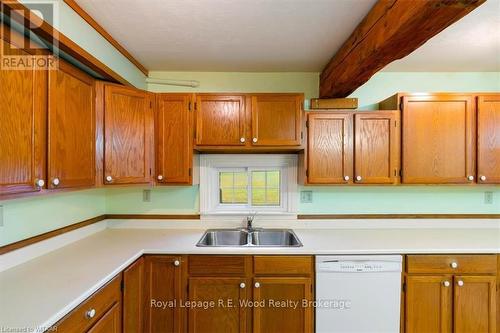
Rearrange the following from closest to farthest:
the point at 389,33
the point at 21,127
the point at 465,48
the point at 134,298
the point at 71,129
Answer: the point at 21,127
the point at 389,33
the point at 71,129
the point at 134,298
the point at 465,48

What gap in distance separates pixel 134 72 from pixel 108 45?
41 centimetres

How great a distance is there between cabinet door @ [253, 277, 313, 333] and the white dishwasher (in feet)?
0.31

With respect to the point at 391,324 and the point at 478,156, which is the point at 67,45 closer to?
the point at 391,324

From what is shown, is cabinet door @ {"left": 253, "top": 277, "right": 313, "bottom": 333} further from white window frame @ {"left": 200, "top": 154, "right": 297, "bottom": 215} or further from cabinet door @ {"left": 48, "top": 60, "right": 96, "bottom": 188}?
cabinet door @ {"left": 48, "top": 60, "right": 96, "bottom": 188}

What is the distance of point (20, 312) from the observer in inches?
40.8

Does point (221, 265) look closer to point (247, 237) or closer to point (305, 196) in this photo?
point (247, 237)

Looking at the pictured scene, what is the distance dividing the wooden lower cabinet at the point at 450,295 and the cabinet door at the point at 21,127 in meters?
2.39

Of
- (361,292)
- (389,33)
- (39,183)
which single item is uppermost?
(389,33)

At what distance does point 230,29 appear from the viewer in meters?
1.70

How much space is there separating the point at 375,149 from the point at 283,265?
1.22 meters

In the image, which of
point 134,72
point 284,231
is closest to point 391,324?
point 284,231

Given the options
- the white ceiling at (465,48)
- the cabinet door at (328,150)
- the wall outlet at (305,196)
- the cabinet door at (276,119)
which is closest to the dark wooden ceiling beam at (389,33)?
the cabinet door at (328,150)

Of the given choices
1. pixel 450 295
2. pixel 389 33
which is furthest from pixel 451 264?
pixel 389 33

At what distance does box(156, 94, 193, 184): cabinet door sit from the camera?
6.89ft
